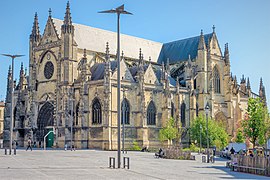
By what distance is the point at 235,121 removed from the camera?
77688 millimetres

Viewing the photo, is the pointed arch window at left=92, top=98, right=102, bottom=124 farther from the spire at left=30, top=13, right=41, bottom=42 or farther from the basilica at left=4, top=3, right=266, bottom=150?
the spire at left=30, top=13, right=41, bottom=42

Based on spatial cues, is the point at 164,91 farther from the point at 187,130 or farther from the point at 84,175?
the point at 84,175

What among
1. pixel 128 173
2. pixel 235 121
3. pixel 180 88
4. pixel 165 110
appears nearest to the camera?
pixel 128 173

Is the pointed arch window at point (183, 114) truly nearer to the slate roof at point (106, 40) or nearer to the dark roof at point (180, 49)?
the dark roof at point (180, 49)

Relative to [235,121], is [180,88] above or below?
above

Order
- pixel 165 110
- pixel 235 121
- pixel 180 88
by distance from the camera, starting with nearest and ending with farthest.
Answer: pixel 165 110 → pixel 180 88 → pixel 235 121

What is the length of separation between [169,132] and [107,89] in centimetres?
1066

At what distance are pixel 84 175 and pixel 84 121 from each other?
4102 centimetres

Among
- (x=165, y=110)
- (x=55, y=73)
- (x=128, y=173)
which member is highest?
(x=55, y=73)

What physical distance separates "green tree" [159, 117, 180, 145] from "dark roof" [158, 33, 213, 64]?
17074mm

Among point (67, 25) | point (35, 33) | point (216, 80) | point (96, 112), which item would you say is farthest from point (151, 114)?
point (35, 33)

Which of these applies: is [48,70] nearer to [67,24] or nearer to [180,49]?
[67,24]

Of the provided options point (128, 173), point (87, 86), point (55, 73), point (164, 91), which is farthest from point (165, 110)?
point (128, 173)

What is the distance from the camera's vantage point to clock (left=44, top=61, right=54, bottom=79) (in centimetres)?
6921
